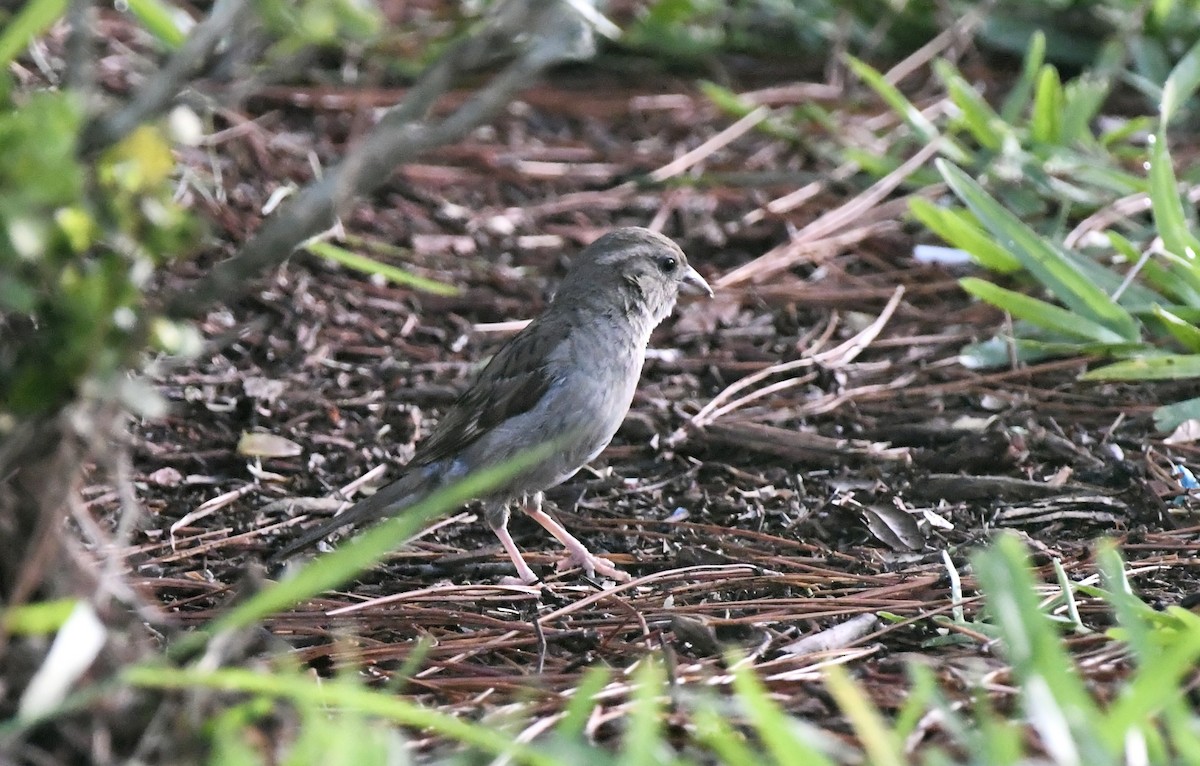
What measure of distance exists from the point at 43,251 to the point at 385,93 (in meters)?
5.64

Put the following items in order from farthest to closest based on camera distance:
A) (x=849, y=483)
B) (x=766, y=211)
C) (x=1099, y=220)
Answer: (x=766, y=211), (x=1099, y=220), (x=849, y=483)

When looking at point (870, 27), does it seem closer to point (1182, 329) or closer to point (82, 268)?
point (1182, 329)

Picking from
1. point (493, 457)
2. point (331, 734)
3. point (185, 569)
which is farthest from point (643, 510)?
point (331, 734)

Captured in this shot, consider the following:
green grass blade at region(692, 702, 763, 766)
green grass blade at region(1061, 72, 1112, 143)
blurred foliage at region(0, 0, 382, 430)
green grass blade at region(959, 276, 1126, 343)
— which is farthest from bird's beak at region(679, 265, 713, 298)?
blurred foliage at region(0, 0, 382, 430)

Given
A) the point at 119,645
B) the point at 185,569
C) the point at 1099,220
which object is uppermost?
the point at 1099,220

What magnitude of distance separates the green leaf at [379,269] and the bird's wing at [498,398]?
0.90 m

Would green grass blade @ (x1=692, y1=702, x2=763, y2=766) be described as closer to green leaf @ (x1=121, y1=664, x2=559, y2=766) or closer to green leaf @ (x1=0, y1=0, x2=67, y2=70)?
green leaf @ (x1=121, y1=664, x2=559, y2=766)

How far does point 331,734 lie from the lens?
8.18 feet

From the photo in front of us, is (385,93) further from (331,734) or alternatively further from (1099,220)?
(331,734)

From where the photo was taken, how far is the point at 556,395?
5.14 metres

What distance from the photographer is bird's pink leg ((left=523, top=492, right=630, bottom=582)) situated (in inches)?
179

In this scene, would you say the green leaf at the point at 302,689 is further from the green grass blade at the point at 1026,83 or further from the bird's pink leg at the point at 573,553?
the green grass blade at the point at 1026,83

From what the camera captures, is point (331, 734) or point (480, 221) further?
point (480, 221)

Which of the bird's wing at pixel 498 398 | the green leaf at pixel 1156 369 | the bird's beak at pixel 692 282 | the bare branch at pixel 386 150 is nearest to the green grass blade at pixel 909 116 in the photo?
the bird's beak at pixel 692 282
